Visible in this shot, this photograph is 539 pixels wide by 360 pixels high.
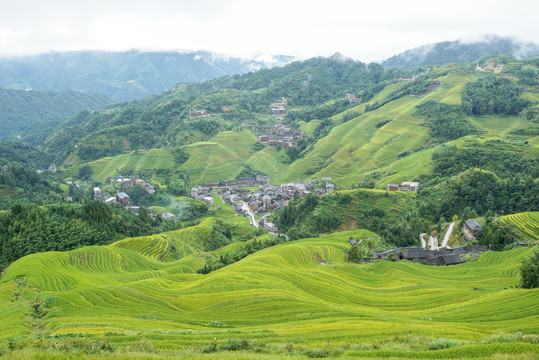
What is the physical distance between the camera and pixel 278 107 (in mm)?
195625

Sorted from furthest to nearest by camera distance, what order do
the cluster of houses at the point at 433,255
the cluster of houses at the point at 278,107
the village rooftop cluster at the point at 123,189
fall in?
the cluster of houses at the point at 278,107, the village rooftop cluster at the point at 123,189, the cluster of houses at the point at 433,255

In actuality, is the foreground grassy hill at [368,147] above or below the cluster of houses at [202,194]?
above

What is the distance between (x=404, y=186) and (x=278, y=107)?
127634 millimetres

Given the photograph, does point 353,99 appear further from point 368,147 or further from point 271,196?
point 271,196

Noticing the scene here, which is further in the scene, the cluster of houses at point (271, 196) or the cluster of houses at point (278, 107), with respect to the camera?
the cluster of houses at point (278, 107)

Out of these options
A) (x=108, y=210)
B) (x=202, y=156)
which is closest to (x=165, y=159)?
(x=202, y=156)

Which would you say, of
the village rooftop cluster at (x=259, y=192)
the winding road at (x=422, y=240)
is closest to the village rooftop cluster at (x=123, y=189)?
the village rooftop cluster at (x=259, y=192)

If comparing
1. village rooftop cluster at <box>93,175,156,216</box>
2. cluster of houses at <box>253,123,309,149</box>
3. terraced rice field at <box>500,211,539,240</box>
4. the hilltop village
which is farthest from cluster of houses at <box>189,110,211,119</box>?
terraced rice field at <box>500,211,539,240</box>

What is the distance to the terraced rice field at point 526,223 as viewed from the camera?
52328mm

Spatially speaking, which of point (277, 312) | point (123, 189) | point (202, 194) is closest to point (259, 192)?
point (202, 194)

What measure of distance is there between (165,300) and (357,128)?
122 m

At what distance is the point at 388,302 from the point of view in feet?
89.6

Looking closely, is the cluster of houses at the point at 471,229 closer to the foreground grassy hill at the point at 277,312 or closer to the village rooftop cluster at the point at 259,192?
the foreground grassy hill at the point at 277,312

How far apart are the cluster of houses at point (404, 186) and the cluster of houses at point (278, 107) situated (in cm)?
11891
